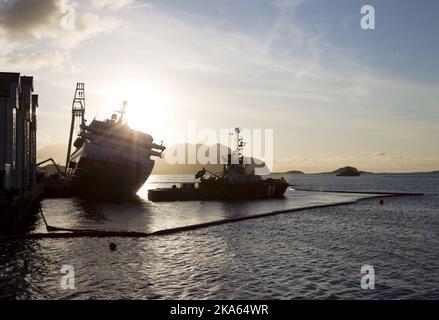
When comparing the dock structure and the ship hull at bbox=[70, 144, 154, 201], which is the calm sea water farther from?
the ship hull at bbox=[70, 144, 154, 201]

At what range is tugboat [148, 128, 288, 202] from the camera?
259 feet

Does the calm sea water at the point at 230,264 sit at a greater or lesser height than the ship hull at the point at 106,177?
lesser

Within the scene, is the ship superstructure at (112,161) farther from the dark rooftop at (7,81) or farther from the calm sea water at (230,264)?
the calm sea water at (230,264)

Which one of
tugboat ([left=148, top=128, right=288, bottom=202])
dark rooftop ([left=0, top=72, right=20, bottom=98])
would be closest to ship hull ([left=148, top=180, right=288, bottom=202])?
tugboat ([left=148, top=128, right=288, bottom=202])

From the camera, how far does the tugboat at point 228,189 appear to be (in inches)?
3103

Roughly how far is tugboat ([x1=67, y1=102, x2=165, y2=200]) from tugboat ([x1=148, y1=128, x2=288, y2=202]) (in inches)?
222

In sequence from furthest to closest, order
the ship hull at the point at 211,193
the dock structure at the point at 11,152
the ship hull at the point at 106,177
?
the ship hull at the point at 211,193
the ship hull at the point at 106,177
the dock structure at the point at 11,152

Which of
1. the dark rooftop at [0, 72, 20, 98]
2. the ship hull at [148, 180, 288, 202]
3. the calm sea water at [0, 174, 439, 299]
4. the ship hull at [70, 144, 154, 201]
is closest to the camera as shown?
the calm sea water at [0, 174, 439, 299]

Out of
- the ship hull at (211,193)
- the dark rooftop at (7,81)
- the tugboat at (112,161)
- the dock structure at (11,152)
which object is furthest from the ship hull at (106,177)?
the dark rooftop at (7,81)

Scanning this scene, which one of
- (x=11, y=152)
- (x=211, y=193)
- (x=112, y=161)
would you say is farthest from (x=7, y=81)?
(x=211, y=193)

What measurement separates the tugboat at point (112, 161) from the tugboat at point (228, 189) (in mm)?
5650

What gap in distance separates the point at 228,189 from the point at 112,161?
23.3 metres

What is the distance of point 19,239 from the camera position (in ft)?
94.0

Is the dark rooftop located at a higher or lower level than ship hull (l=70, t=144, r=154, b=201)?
A: higher
